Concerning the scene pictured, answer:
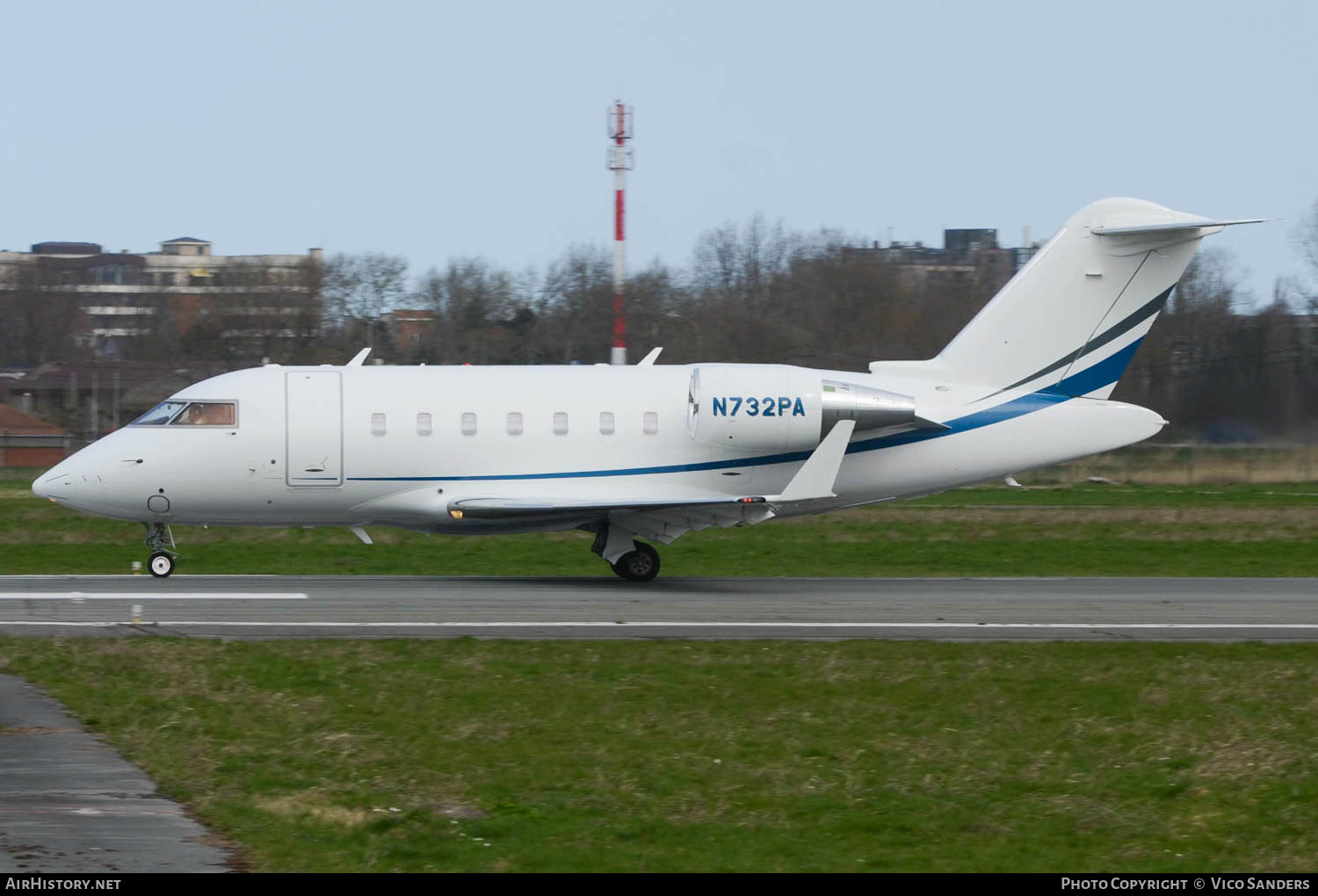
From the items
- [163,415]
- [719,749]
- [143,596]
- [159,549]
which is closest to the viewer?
[719,749]

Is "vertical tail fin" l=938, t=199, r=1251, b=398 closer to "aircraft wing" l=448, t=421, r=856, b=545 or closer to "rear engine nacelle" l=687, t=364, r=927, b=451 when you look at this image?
"rear engine nacelle" l=687, t=364, r=927, b=451

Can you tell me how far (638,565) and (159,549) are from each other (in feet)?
23.8

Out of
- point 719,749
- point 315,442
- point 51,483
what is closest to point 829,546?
point 315,442

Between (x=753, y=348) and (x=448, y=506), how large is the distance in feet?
99.7

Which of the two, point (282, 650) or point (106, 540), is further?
point (106, 540)

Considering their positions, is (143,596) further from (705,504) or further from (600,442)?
(705,504)

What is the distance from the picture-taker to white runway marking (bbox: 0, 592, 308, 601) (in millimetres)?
19484

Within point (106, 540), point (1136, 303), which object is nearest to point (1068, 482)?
point (1136, 303)

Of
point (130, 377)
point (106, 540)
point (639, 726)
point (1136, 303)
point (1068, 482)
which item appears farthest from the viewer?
point (130, 377)

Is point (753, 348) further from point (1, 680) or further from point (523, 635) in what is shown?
point (1, 680)

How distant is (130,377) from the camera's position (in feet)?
179

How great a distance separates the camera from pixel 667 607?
1916 cm

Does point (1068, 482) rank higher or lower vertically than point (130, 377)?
lower

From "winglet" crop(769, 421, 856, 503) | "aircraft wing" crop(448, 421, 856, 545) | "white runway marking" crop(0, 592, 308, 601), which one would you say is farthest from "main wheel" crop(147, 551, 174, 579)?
"winglet" crop(769, 421, 856, 503)
